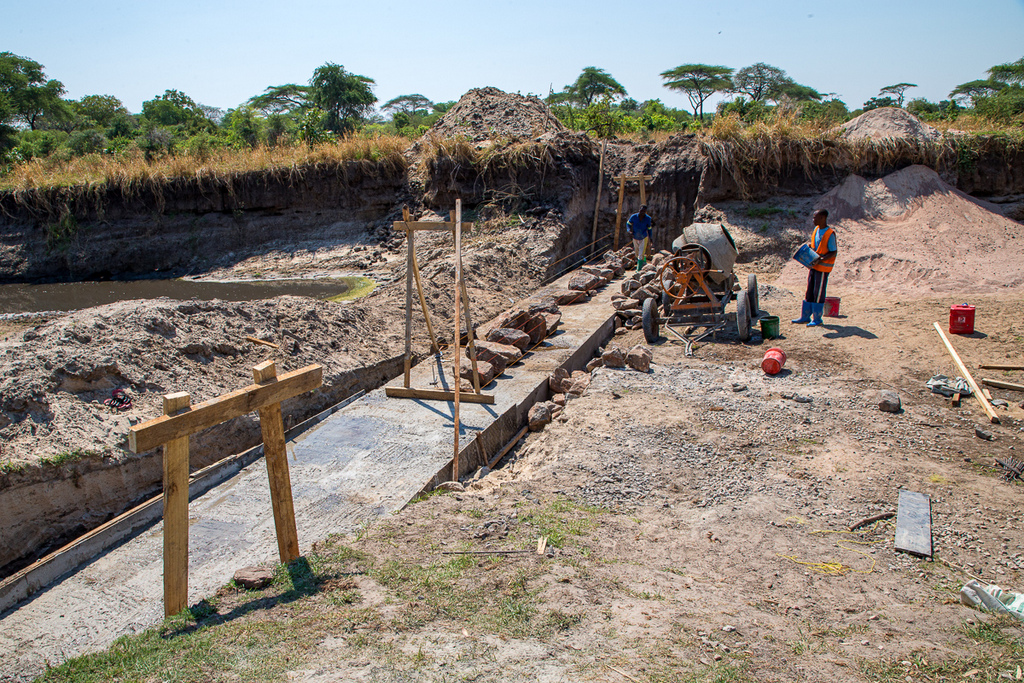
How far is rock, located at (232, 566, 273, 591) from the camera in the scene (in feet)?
11.0

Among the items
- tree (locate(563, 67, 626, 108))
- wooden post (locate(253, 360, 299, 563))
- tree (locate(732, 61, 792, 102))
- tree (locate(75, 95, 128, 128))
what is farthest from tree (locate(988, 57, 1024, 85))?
tree (locate(75, 95, 128, 128))

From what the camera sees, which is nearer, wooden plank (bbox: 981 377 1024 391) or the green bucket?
wooden plank (bbox: 981 377 1024 391)

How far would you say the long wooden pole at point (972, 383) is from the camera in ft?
19.4

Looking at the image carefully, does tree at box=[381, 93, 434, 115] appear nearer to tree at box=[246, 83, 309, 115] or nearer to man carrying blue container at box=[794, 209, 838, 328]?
tree at box=[246, 83, 309, 115]

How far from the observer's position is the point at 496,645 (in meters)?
2.71

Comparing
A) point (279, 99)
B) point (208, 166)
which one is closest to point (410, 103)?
point (279, 99)

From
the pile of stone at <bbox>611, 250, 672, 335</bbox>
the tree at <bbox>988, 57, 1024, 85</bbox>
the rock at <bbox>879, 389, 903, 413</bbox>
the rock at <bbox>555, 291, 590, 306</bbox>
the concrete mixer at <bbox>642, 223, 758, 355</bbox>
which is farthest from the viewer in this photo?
the tree at <bbox>988, 57, 1024, 85</bbox>

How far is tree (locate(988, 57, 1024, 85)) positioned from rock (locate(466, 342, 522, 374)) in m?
35.0

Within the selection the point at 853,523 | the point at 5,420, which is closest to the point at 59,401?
the point at 5,420

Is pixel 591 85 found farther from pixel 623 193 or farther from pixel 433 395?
pixel 433 395

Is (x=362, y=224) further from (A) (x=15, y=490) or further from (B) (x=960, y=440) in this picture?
(B) (x=960, y=440)

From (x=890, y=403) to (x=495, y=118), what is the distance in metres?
13.5

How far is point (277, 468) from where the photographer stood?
3.50 meters

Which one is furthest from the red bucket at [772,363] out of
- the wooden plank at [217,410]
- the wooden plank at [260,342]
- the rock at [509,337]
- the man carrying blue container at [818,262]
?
the wooden plank at [260,342]
